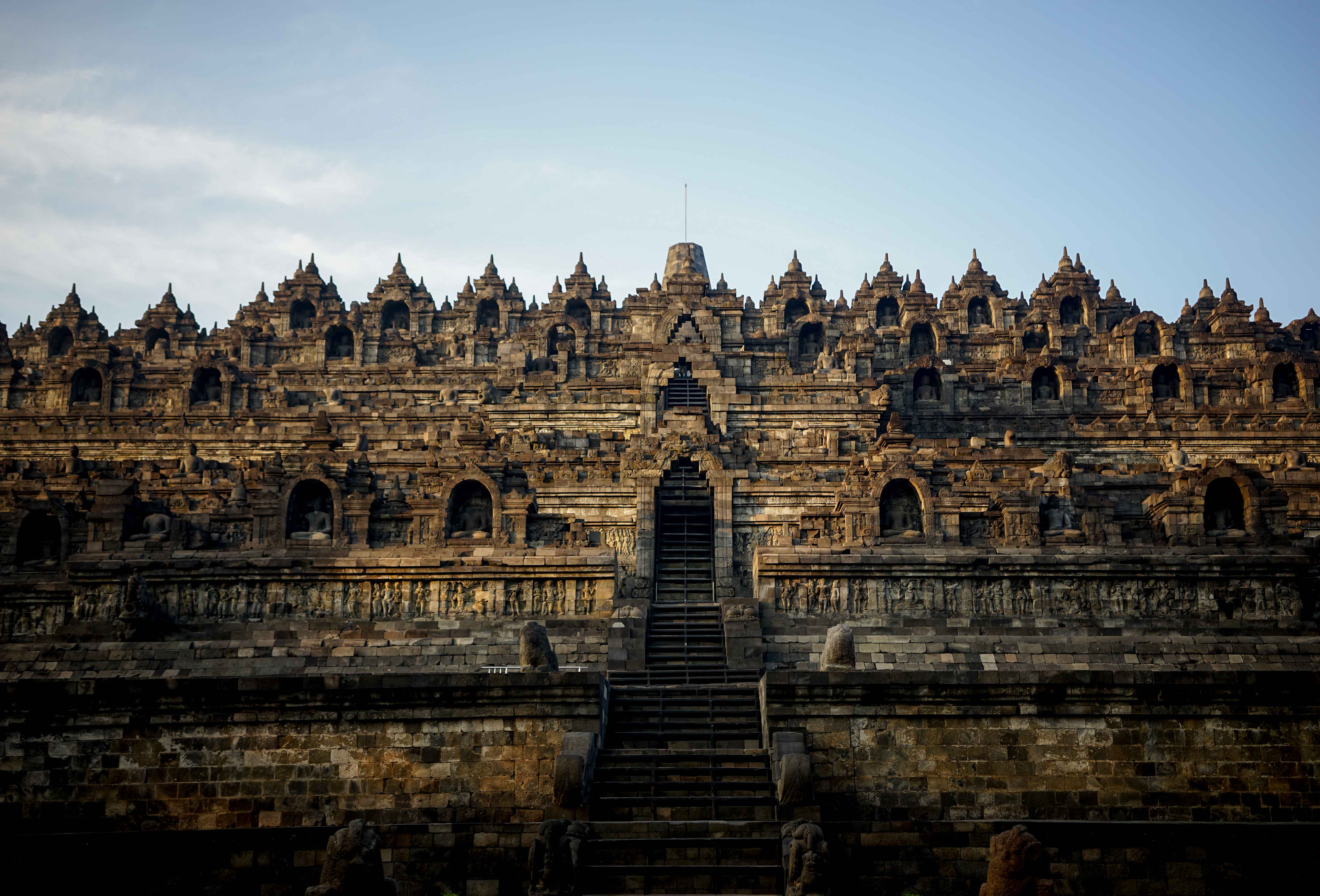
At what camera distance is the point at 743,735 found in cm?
2352

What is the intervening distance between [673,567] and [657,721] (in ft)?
33.2

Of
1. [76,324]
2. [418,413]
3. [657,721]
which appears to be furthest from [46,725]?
[76,324]

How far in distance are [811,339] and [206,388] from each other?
2415cm

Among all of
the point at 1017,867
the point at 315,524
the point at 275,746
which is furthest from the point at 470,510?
the point at 1017,867

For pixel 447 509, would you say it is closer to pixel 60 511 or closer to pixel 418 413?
pixel 60 511

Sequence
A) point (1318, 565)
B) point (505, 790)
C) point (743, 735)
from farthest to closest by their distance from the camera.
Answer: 1. point (1318, 565)
2. point (743, 735)
3. point (505, 790)

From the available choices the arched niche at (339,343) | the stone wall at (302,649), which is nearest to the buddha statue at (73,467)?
the stone wall at (302,649)

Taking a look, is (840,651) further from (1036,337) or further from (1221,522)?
(1036,337)

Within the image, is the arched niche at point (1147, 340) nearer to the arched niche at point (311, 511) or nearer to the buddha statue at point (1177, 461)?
the buddha statue at point (1177, 461)

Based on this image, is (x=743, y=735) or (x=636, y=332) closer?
(x=743, y=735)

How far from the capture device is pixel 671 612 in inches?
1240

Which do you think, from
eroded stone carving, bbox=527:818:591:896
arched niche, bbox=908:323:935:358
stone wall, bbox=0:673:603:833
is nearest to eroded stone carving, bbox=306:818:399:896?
eroded stone carving, bbox=527:818:591:896

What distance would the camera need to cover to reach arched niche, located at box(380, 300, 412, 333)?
6062cm

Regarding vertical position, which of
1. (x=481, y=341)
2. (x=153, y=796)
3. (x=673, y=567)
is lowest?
(x=153, y=796)
